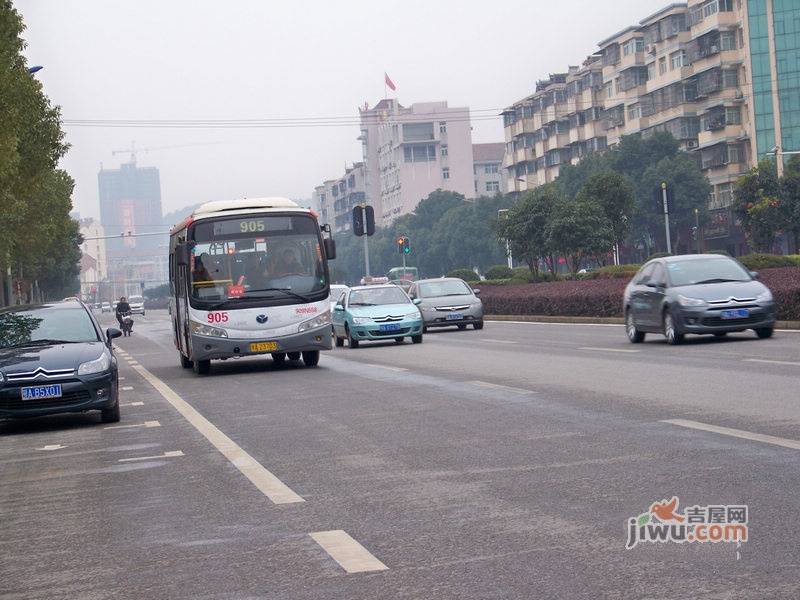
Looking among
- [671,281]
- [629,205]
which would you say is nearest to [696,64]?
[629,205]

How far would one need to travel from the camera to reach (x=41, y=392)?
50.2ft

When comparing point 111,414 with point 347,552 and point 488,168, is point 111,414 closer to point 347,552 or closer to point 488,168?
point 347,552

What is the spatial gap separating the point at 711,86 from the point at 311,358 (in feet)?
257

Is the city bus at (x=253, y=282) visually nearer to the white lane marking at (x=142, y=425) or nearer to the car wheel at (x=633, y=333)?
the car wheel at (x=633, y=333)

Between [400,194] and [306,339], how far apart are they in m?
160

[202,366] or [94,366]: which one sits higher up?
[94,366]

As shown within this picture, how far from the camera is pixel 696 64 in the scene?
10094 cm

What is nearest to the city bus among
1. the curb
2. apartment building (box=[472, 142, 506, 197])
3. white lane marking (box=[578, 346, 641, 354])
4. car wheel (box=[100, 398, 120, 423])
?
white lane marking (box=[578, 346, 641, 354])

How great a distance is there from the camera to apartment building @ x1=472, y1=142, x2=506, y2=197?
19112 cm

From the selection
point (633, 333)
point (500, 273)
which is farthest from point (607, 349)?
point (500, 273)

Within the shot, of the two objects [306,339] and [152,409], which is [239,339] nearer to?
[306,339]

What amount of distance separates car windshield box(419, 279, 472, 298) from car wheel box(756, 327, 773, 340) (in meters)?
16.0

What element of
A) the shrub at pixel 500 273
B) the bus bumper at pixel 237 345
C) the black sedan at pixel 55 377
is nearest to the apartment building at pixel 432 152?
the shrub at pixel 500 273

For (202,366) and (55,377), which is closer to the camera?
(55,377)
